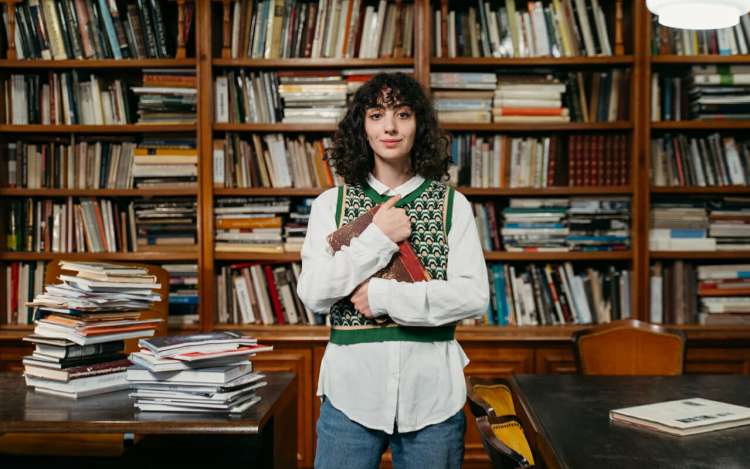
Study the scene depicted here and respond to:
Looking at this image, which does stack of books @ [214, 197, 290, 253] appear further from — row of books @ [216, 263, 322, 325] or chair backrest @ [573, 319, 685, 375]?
chair backrest @ [573, 319, 685, 375]

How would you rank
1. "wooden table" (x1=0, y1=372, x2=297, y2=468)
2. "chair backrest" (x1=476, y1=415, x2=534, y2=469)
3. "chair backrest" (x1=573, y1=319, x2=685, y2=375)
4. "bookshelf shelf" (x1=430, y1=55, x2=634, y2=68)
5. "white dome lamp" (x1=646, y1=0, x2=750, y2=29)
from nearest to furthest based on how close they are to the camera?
"chair backrest" (x1=476, y1=415, x2=534, y2=469) → "wooden table" (x1=0, y1=372, x2=297, y2=468) → "white dome lamp" (x1=646, y1=0, x2=750, y2=29) → "chair backrest" (x1=573, y1=319, x2=685, y2=375) → "bookshelf shelf" (x1=430, y1=55, x2=634, y2=68)

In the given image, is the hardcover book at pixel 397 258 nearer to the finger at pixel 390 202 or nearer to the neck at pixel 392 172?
the finger at pixel 390 202

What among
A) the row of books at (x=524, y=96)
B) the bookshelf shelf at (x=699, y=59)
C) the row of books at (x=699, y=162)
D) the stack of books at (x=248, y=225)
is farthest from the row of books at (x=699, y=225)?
the stack of books at (x=248, y=225)

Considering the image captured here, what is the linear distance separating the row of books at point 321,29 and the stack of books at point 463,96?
224 millimetres

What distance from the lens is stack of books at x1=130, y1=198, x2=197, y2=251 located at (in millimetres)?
3424

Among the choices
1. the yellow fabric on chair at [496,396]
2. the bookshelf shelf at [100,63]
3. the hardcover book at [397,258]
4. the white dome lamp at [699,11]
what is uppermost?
the bookshelf shelf at [100,63]

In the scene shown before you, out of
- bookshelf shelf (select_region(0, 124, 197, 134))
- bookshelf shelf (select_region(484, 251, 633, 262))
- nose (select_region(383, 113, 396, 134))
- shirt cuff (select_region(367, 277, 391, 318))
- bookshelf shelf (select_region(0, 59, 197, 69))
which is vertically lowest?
shirt cuff (select_region(367, 277, 391, 318))

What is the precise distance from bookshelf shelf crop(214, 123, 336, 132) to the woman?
5.41ft

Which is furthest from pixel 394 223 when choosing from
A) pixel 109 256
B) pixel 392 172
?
pixel 109 256

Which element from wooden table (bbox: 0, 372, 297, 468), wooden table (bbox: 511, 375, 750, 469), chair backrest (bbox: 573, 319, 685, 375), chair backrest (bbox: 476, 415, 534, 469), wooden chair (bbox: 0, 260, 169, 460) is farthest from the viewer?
chair backrest (bbox: 573, 319, 685, 375)

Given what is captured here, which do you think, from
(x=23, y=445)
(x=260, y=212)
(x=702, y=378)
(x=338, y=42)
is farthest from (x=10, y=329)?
(x=702, y=378)

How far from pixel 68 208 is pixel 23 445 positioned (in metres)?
1.65

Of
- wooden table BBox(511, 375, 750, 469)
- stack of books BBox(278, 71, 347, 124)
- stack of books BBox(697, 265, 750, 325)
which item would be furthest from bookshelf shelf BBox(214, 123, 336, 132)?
stack of books BBox(697, 265, 750, 325)

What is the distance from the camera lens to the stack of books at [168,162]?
3.38 metres
